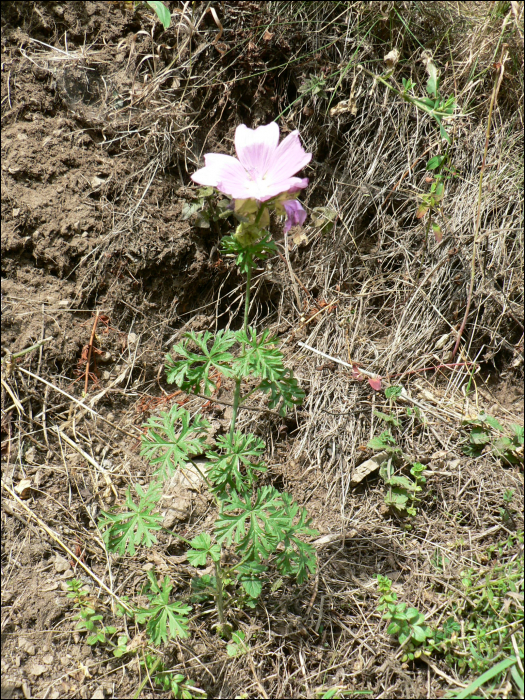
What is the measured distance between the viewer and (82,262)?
9.08 ft

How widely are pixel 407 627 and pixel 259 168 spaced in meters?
1.90

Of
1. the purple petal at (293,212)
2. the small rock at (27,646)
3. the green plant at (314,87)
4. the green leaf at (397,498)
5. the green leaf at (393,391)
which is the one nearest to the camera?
the purple petal at (293,212)

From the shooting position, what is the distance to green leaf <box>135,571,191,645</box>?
2074 millimetres

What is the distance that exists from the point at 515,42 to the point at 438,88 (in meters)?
0.50

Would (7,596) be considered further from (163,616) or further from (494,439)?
(494,439)

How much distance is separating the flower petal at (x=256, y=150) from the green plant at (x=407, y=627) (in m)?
1.79

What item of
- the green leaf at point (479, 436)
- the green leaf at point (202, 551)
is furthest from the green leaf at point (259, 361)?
the green leaf at point (479, 436)

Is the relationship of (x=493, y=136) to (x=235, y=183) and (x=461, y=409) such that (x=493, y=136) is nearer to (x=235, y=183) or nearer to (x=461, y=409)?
(x=461, y=409)

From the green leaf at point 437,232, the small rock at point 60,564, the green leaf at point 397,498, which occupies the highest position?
the green leaf at point 437,232

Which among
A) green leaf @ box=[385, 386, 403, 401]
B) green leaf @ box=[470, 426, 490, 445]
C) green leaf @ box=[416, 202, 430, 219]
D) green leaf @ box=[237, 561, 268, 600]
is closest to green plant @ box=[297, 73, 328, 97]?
green leaf @ box=[416, 202, 430, 219]

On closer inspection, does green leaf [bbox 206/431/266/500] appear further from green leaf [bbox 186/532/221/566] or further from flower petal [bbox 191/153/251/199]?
flower petal [bbox 191/153/251/199]

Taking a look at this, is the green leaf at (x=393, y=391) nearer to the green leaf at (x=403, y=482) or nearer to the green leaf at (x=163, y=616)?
the green leaf at (x=403, y=482)

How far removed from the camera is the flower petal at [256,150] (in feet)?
6.18

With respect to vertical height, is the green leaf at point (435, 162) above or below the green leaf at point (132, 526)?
above
